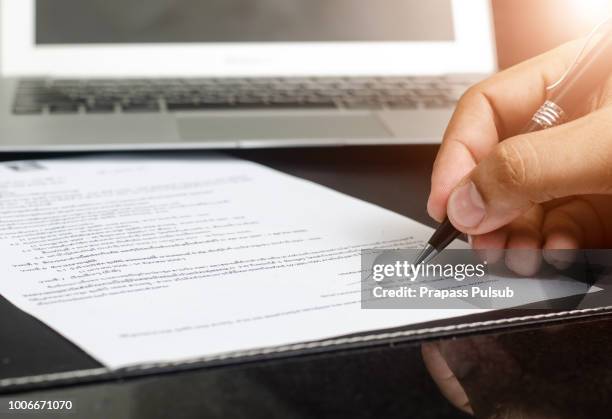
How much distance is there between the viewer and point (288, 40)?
77cm

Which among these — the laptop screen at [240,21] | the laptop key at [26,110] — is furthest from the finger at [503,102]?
the laptop key at [26,110]

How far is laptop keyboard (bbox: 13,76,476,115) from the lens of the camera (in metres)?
0.69

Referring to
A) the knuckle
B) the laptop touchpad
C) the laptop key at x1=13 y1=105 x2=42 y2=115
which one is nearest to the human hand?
the knuckle

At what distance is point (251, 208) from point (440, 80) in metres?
0.33

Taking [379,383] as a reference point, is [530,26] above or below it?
above

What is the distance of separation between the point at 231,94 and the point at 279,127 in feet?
0.30

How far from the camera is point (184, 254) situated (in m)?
0.44

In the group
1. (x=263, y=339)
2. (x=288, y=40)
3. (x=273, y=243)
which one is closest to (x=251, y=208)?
(x=273, y=243)

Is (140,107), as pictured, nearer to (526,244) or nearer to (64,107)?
(64,107)

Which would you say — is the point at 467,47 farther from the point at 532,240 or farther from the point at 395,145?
the point at 532,240

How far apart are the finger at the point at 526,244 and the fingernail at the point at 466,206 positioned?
0.03 metres

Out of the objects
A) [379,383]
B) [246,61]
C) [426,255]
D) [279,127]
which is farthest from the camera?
[246,61]

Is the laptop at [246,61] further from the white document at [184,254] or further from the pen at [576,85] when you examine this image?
the pen at [576,85]

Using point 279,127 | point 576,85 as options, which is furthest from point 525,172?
point 279,127
